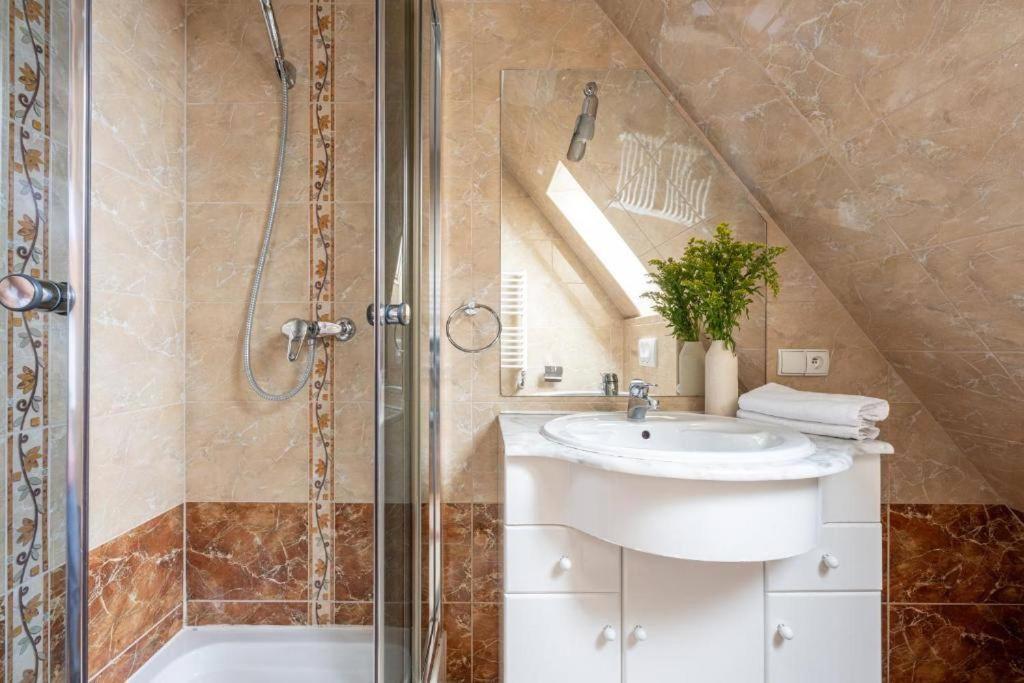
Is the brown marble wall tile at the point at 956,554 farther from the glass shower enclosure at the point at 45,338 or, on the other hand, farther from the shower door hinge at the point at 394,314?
the glass shower enclosure at the point at 45,338

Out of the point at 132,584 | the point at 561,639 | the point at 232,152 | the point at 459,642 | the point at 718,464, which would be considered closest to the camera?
the point at 718,464

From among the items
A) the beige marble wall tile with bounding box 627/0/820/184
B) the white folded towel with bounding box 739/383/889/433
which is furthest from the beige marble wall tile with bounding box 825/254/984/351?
the beige marble wall tile with bounding box 627/0/820/184

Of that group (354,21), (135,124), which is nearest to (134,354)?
(135,124)

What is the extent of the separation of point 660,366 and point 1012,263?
0.80m

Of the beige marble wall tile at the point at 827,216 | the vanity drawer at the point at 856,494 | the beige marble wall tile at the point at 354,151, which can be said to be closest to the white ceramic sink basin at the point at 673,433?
the vanity drawer at the point at 856,494

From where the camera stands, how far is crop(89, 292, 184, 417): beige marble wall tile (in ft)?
3.20

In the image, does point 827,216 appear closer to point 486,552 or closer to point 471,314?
point 471,314

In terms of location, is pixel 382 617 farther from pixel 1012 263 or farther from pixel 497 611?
A: pixel 1012 263

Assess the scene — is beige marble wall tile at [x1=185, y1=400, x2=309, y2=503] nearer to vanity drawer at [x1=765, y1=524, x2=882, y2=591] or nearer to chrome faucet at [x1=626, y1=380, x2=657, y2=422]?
chrome faucet at [x1=626, y1=380, x2=657, y2=422]

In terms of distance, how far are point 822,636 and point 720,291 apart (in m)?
0.86

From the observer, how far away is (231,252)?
46.7 inches

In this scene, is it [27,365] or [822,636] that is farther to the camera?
[822,636]

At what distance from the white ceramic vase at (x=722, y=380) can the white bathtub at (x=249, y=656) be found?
1.15 m

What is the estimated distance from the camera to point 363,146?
872mm
